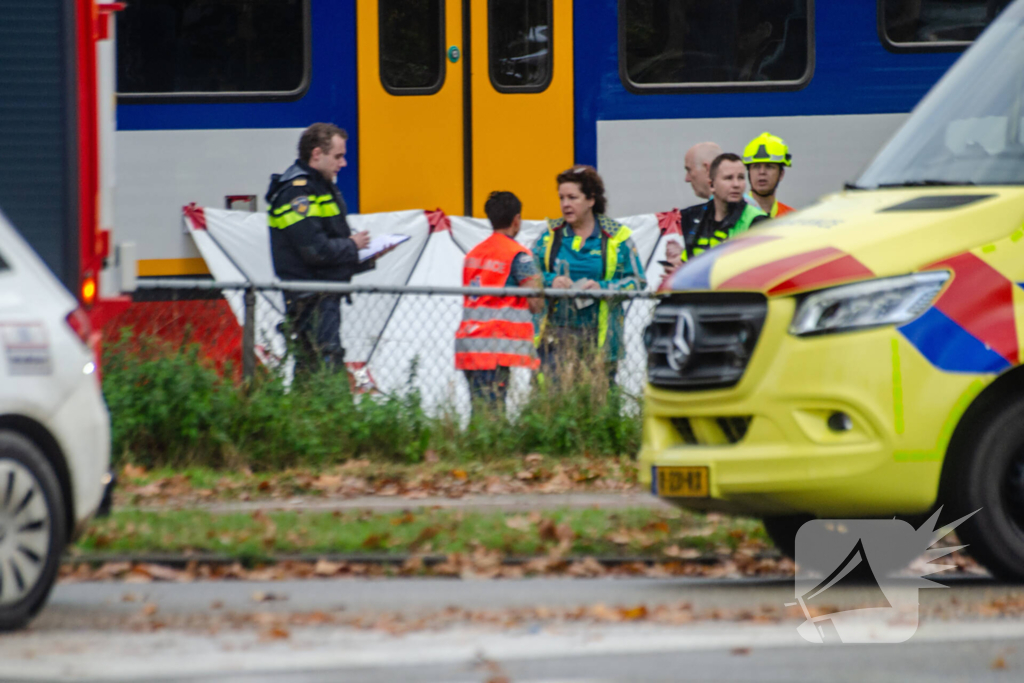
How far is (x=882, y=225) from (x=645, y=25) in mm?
4763

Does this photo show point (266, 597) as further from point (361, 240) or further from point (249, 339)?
point (361, 240)

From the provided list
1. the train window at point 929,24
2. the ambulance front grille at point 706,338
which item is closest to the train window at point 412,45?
the train window at point 929,24

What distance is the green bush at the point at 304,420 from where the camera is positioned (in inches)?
378

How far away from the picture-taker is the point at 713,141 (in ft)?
35.8

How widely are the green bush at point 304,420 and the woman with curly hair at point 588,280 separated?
0.19 metres

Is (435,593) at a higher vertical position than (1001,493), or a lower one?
lower

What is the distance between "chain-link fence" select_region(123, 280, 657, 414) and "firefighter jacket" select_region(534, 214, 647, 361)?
28mm

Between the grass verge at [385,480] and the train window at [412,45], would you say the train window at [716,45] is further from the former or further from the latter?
the grass verge at [385,480]

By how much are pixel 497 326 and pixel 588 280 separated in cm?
65

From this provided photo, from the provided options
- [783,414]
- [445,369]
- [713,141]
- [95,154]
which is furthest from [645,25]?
[783,414]

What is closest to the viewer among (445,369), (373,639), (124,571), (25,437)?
(373,639)

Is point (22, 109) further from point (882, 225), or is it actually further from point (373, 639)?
point (882, 225)

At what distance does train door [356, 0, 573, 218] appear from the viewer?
1073 cm

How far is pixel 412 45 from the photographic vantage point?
35.3 feet
